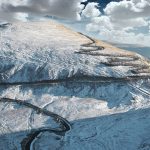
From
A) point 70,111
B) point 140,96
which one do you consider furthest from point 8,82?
point 140,96

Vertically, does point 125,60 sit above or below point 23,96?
above

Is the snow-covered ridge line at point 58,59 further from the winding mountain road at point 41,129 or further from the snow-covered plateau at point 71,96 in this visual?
the winding mountain road at point 41,129

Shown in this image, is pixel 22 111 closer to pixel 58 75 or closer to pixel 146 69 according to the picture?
pixel 58 75

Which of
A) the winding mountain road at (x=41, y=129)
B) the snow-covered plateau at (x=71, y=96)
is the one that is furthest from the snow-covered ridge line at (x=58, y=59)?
the winding mountain road at (x=41, y=129)

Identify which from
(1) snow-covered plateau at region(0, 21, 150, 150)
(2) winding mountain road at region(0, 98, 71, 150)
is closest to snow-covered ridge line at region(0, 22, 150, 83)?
(1) snow-covered plateau at region(0, 21, 150, 150)

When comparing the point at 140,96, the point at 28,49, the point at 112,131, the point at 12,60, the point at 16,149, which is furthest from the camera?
the point at 28,49

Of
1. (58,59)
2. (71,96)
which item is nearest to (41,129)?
(71,96)

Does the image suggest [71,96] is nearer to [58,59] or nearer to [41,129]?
[41,129]

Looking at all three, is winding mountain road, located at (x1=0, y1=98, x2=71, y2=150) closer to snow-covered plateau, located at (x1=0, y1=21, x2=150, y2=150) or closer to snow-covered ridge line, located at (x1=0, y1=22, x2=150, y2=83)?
snow-covered plateau, located at (x1=0, y1=21, x2=150, y2=150)
